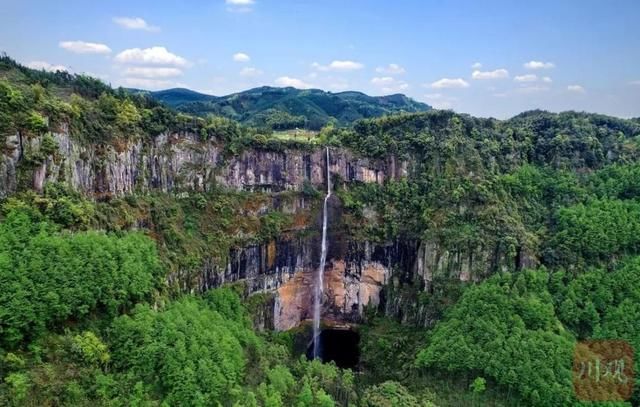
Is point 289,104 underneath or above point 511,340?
above

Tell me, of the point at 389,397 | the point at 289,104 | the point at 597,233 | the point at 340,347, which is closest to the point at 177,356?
the point at 389,397

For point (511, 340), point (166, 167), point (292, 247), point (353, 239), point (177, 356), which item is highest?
point (166, 167)

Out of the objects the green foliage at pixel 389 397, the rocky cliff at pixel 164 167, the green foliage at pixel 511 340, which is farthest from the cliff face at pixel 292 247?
the green foliage at pixel 389 397

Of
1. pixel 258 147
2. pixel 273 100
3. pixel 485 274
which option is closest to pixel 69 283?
pixel 258 147

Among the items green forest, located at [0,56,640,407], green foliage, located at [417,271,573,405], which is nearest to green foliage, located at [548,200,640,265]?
green forest, located at [0,56,640,407]

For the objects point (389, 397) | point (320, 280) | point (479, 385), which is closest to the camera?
point (389, 397)

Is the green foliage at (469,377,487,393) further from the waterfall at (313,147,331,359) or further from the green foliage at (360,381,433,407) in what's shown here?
the waterfall at (313,147,331,359)

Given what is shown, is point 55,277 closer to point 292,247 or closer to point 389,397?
point 389,397
